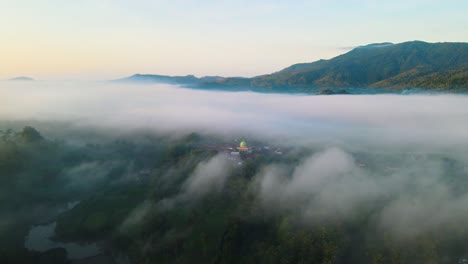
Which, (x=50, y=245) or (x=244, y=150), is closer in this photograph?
(x=50, y=245)

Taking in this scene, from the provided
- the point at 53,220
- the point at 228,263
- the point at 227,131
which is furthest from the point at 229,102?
the point at 228,263

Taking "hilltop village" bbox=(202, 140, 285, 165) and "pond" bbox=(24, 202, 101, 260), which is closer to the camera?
"pond" bbox=(24, 202, 101, 260)

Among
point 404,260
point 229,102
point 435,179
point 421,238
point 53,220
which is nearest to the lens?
point 404,260

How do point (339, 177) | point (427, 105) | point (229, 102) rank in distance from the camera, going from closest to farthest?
point (339, 177), point (427, 105), point (229, 102)

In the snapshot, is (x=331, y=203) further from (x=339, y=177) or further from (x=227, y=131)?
(x=227, y=131)

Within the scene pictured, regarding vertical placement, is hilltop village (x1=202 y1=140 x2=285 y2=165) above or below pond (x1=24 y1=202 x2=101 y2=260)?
above

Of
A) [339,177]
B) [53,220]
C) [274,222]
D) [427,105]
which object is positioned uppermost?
[427,105]

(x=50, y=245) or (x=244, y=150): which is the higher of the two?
(x=244, y=150)

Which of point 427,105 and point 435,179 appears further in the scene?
point 427,105

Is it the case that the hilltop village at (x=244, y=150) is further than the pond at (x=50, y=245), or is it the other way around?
the hilltop village at (x=244, y=150)

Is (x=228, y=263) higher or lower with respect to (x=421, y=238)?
lower

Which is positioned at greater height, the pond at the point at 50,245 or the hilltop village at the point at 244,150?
the hilltop village at the point at 244,150
